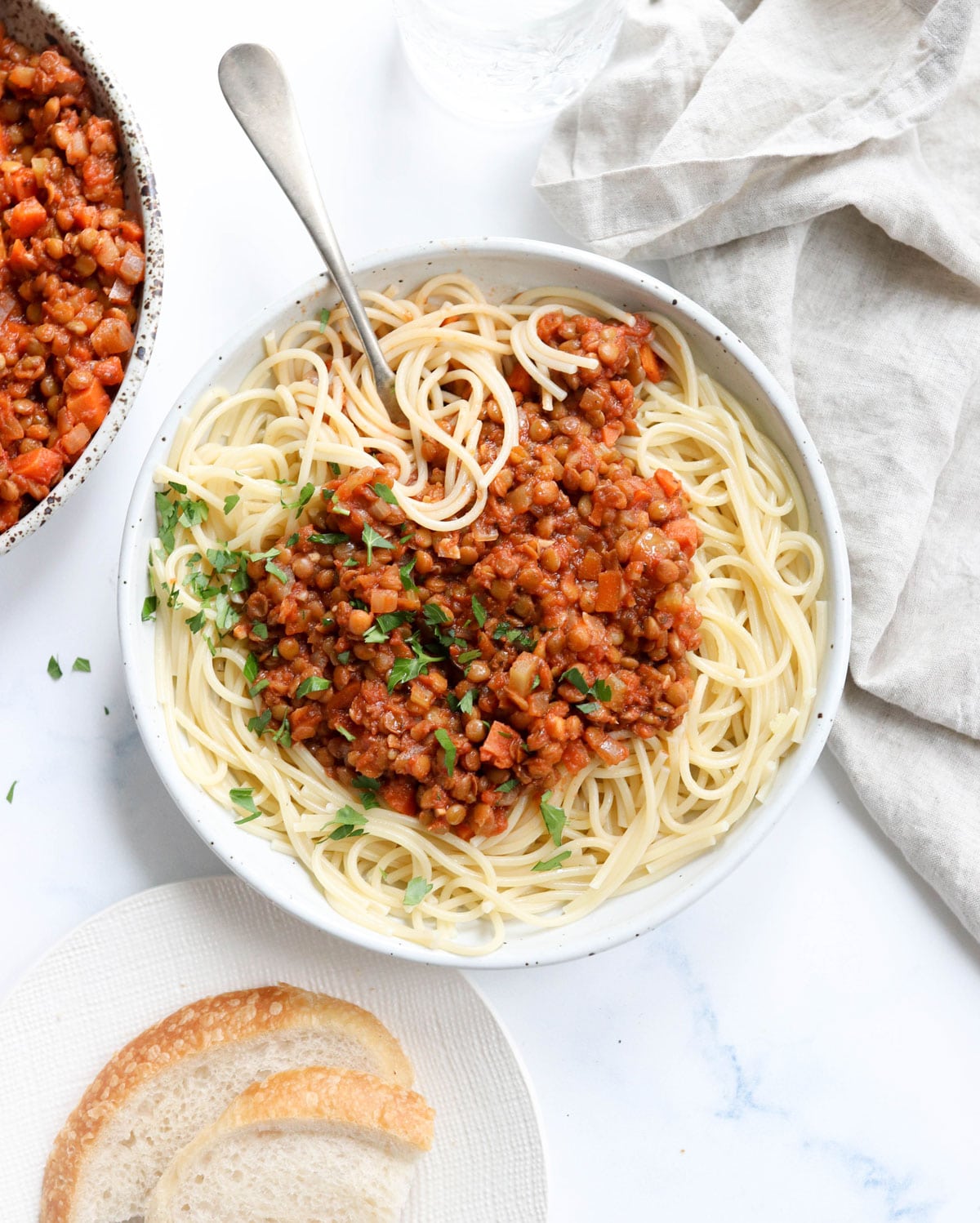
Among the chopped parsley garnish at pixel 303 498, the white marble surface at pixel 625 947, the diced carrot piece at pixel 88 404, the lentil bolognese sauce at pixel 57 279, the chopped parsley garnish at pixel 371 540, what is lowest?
the white marble surface at pixel 625 947

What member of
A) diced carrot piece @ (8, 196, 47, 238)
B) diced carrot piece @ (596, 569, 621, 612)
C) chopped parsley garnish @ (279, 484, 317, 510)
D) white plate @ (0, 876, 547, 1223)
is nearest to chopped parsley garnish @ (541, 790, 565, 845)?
diced carrot piece @ (596, 569, 621, 612)

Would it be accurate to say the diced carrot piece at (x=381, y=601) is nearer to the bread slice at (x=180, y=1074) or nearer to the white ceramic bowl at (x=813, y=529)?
the white ceramic bowl at (x=813, y=529)

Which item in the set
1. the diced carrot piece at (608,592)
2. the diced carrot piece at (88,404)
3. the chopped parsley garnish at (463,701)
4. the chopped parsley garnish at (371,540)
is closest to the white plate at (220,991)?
the chopped parsley garnish at (463,701)

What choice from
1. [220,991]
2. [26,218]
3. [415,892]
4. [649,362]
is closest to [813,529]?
[649,362]

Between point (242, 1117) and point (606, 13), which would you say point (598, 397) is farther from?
point (242, 1117)

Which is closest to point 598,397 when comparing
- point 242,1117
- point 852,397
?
point 852,397

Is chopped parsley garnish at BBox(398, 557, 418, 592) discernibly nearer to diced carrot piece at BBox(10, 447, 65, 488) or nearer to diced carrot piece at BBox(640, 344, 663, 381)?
diced carrot piece at BBox(640, 344, 663, 381)

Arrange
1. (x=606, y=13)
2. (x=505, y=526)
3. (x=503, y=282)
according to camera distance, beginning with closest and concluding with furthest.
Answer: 1. (x=505, y=526)
2. (x=503, y=282)
3. (x=606, y=13)
